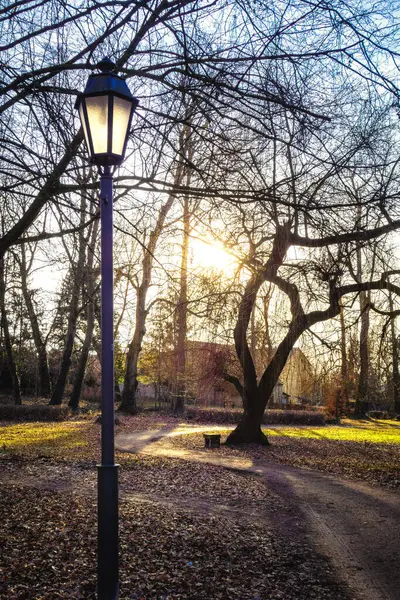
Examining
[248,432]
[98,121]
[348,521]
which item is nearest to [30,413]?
[248,432]

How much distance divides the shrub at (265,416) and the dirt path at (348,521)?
17.6 m

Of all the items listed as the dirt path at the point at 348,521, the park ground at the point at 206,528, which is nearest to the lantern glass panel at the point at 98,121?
the park ground at the point at 206,528

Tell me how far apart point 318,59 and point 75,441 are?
14.5m

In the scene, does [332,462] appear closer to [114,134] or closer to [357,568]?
[357,568]

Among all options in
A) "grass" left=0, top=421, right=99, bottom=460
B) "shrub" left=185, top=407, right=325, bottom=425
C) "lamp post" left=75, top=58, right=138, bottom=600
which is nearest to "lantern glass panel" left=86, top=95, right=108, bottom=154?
"lamp post" left=75, top=58, right=138, bottom=600

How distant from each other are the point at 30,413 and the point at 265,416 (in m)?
13.0

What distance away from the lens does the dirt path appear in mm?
5527

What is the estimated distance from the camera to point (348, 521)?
7938 mm

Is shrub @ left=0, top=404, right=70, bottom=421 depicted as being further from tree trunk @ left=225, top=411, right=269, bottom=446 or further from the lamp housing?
the lamp housing

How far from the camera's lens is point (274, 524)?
758 centimetres

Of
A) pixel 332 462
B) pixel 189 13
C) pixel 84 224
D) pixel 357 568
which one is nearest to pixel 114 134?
pixel 189 13

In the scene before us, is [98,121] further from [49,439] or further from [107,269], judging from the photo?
[49,439]

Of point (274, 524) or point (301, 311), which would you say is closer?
point (274, 524)

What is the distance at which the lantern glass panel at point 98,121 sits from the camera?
165 inches
